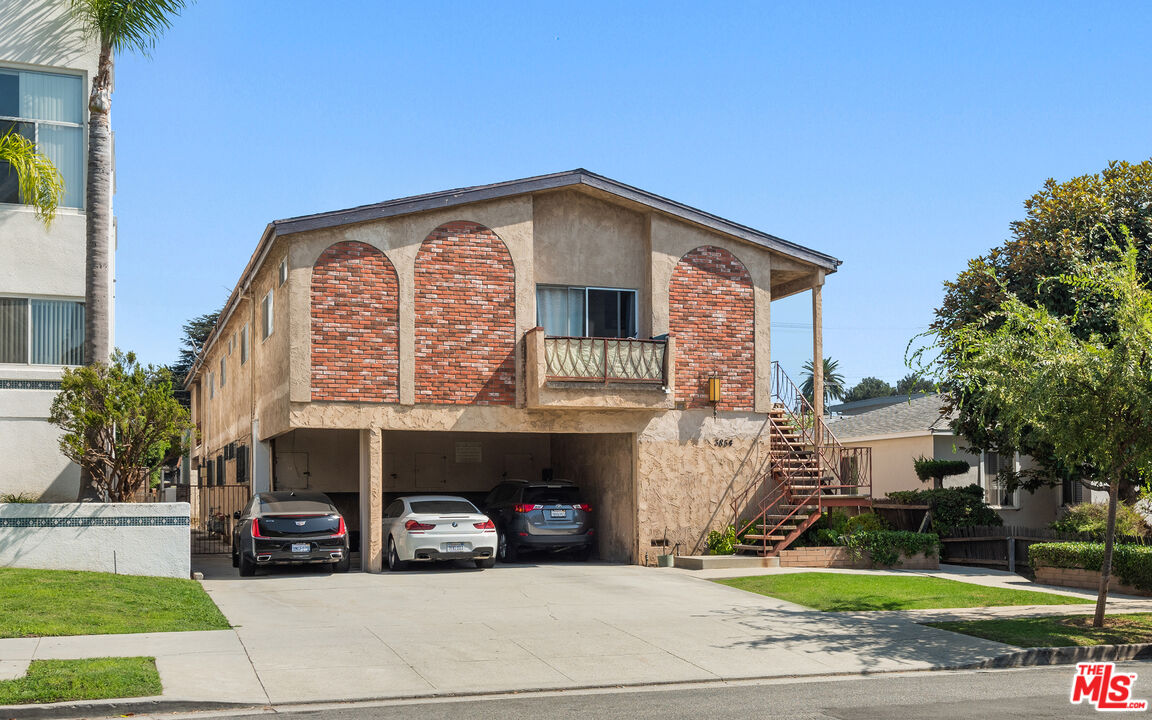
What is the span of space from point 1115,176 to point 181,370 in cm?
7036

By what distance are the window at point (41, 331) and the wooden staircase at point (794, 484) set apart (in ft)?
43.5

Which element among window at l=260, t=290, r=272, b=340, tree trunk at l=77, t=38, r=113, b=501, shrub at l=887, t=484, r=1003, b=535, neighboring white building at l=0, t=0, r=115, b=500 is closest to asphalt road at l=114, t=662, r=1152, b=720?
tree trunk at l=77, t=38, r=113, b=501

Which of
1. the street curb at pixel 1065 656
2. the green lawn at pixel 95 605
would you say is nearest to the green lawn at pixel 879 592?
the street curb at pixel 1065 656

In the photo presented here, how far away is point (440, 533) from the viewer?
1992 centimetres

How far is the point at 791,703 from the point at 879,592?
8.01m

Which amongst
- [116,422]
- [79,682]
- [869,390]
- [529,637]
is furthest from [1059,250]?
[869,390]

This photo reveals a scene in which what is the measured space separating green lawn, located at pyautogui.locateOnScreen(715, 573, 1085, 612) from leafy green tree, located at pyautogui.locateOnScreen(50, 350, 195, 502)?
979 centimetres

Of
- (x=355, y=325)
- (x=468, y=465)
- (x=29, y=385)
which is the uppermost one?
(x=355, y=325)

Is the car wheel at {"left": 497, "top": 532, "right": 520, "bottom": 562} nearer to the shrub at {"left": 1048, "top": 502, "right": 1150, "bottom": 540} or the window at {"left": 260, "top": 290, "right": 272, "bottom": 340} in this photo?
the window at {"left": 260, "top": 290, "right": 272, "bottom": 340}

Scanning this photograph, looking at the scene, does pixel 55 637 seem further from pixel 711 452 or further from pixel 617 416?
pixel 711 452

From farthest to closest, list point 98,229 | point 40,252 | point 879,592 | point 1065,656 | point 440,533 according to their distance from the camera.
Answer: point 440,533 → point 40,252 → point 98,229 → point 879,592 → point 1065,656

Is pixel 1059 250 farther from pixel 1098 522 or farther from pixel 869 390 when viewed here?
pixel 869 390

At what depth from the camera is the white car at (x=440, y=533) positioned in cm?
1986

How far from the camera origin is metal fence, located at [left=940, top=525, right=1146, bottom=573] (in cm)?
2281
